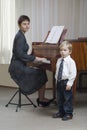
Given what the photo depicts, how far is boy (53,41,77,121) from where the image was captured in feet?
12.5

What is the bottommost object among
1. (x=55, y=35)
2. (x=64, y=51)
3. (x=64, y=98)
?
(x=64, y=98)

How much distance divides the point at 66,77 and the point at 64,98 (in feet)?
0.90

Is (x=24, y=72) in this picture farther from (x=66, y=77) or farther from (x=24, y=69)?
(x=66, y=77)

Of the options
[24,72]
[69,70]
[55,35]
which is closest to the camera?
[69,70]

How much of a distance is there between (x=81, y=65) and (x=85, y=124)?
82 centimetres

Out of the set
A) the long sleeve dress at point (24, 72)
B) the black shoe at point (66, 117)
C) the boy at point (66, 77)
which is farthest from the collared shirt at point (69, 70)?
the long sleeve dress at point (24, 72)

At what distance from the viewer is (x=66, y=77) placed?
3838 millimetres

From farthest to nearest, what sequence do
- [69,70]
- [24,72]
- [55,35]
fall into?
[55,35]
[24,72]
[69,70]

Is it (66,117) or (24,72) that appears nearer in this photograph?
(66,117)

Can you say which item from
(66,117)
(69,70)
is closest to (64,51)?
(69,70)

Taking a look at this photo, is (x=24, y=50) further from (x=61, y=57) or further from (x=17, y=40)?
(x=61, y=57)

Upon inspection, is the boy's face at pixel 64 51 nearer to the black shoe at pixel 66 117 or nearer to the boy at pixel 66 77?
the boy at pixel 66 77

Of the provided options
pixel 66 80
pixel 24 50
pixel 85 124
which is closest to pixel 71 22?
pixel 24 50

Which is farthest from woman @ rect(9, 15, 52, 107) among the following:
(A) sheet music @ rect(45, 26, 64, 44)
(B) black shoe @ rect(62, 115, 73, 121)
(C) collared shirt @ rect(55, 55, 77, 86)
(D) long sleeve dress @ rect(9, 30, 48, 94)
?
(B) black shoe @ rect(62, 115, 73, 121)
